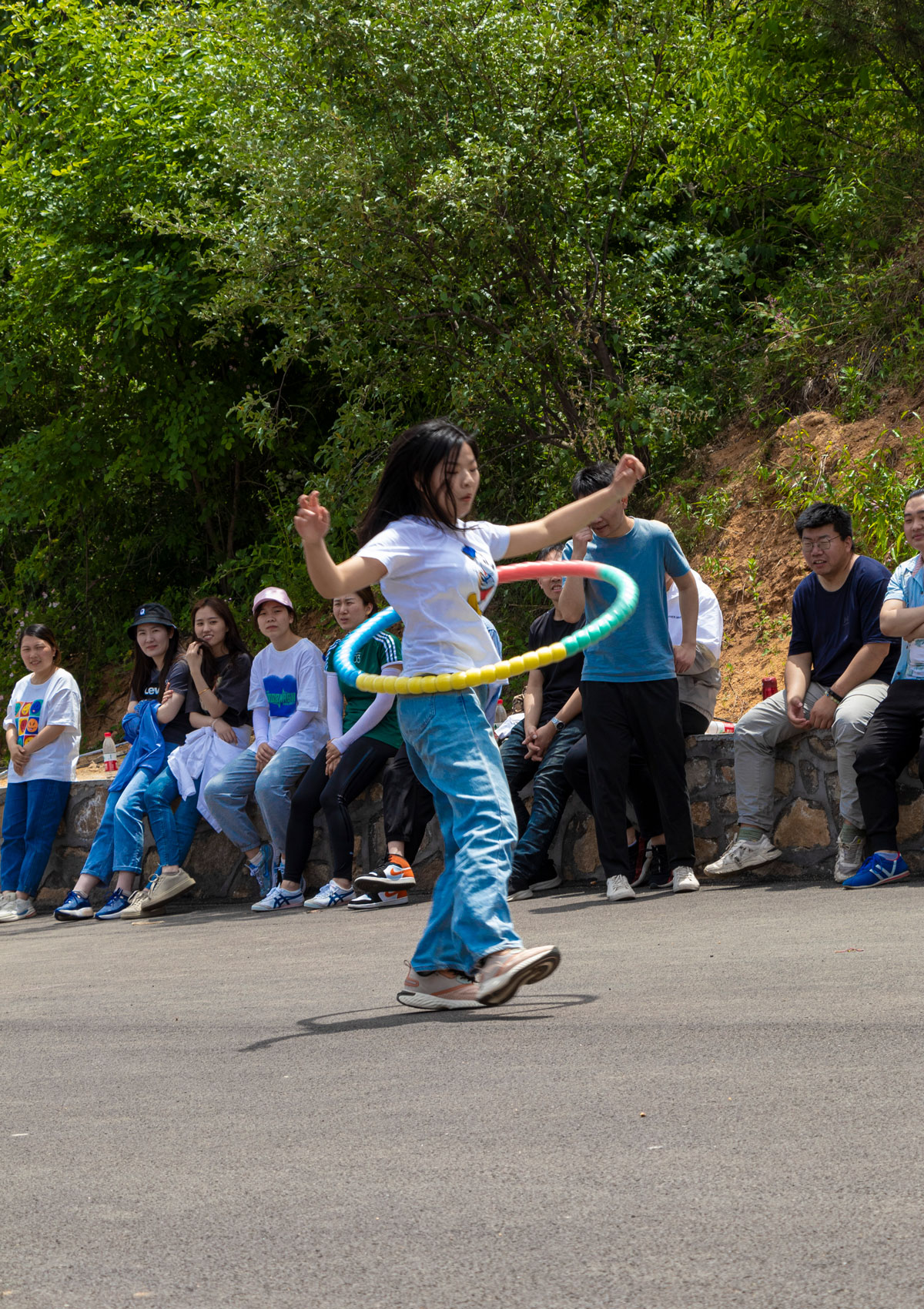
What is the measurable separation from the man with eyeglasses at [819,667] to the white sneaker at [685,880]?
0.22 m

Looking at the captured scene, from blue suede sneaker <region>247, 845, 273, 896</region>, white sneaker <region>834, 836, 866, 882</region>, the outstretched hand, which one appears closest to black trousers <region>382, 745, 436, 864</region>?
blue suede sneaker <region>247, 845, 273, 896</region>

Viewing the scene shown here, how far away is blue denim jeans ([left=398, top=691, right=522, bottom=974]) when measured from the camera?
16.0 ft

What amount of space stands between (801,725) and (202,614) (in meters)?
4.38

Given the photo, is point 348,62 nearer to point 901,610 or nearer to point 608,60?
point 608,60

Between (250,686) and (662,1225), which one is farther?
(250,686)

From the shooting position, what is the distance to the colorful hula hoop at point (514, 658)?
491cm

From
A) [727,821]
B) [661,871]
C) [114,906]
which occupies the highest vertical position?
[727,821]

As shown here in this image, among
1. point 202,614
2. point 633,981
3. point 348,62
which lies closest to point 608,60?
point 348,62

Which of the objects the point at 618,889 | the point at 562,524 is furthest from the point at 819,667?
the point at 562,524

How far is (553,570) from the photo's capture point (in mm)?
6609

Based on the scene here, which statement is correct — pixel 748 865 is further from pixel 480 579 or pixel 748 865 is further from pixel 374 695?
pixel 480 579

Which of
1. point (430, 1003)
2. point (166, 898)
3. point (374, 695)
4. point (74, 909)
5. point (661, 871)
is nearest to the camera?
point (430, 1003)

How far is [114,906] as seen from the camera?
991cm

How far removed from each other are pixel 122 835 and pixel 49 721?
1.11 meters
